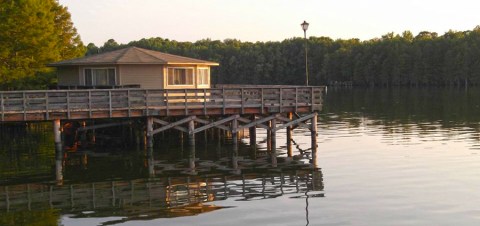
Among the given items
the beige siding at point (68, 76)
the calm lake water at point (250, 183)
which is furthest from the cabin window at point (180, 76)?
the beige siding at point (68, 76)

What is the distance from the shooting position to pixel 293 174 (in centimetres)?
2567

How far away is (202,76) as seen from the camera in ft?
125

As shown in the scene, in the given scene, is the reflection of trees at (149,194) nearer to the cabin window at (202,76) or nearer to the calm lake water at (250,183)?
the calm lake water at (250,183)

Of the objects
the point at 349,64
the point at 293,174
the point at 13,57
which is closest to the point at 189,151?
the point at 293,174

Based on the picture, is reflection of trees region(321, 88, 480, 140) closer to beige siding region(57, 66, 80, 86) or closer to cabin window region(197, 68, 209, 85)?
cabin window region(197, 68, 209, 85)

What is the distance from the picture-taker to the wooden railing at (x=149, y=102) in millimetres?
29531

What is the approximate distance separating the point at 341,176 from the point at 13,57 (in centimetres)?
2816

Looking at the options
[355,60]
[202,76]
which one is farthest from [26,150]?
[355,60]

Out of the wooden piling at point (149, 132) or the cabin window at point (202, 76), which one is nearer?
the wooden piling at point (149, 132)

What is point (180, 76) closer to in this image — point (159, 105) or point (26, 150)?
point (159, 105)

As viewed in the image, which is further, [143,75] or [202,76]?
[202,76]

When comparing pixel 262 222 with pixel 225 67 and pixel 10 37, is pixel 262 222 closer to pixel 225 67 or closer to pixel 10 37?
pixel 10 37

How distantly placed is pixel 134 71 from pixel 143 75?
21.9 inches

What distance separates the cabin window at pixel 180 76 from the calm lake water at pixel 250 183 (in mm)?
3491
